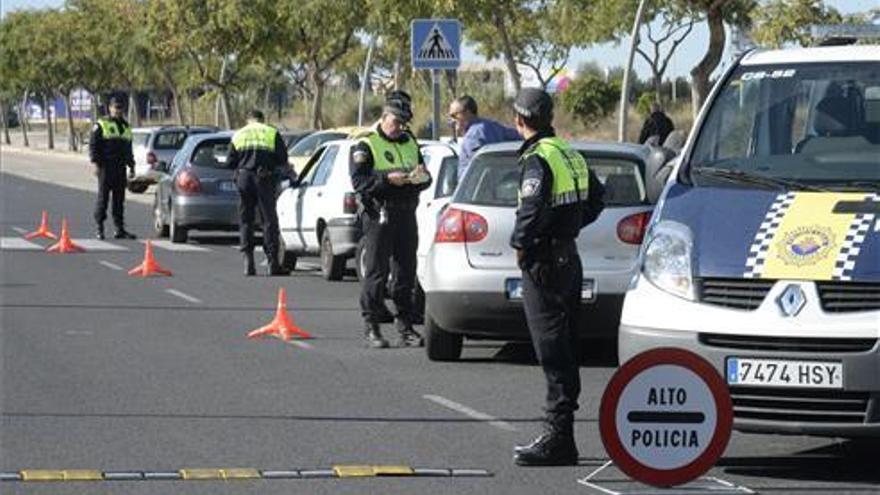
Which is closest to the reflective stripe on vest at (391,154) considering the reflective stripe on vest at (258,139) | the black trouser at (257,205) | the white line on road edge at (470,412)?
the white line on road edge at (470,412)

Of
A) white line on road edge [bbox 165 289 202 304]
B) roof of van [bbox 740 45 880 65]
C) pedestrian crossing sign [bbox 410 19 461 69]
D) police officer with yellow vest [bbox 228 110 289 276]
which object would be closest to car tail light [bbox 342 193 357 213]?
police officer with yellow vest [bbox 228 110 289 276]

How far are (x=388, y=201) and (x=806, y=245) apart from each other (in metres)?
5.81

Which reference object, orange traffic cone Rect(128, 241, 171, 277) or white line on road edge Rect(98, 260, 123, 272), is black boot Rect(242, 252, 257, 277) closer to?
orange traffic cone Rect(128, 241, 171, 277)

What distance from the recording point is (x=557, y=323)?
30.8ft

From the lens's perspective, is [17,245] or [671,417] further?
[17,245]

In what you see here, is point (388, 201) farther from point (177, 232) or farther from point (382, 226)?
point (177, 232)

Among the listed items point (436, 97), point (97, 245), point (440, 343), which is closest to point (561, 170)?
point (440, 343)

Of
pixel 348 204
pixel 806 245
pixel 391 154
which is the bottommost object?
pixel 348 204

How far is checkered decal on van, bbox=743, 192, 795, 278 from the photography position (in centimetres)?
899

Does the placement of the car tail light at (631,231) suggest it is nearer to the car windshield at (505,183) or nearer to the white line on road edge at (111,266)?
the car windshield at (505,183)

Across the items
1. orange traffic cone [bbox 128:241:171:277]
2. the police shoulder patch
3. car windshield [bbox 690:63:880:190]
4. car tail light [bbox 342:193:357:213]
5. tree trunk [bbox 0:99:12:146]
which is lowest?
tree trunk [bbox 0:99:12:146]

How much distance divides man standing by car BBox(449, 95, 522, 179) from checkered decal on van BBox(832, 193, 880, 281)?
738cm

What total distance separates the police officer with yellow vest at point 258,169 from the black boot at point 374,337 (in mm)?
6568

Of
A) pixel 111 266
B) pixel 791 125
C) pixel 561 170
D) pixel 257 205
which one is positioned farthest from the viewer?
pixel 111 266
